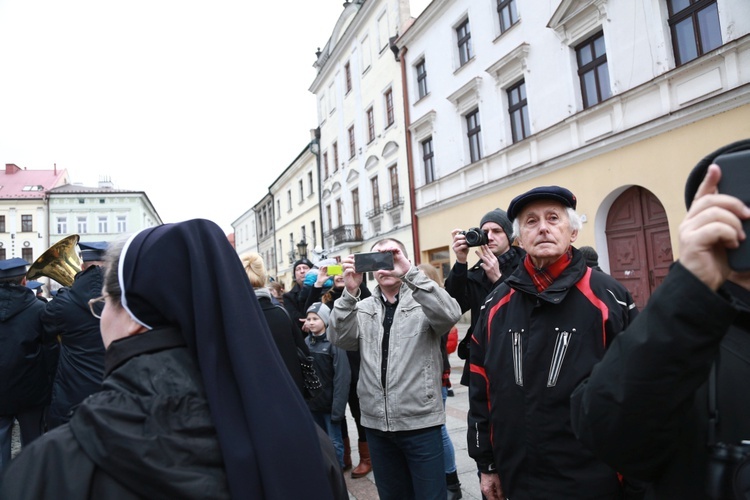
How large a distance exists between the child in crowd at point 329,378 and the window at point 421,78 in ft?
48.1

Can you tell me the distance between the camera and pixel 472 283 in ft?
11.4

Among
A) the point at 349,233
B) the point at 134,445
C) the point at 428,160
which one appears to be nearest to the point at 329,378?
the point at 134,445

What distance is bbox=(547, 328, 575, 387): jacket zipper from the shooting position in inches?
78.5

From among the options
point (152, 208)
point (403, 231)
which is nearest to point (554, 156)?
point (403, 231)

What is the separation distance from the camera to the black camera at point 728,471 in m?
0.87

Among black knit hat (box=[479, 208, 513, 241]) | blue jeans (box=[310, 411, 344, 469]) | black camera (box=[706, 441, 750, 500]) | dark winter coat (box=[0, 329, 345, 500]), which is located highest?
black knit hat (box=[479, 208, 513, 241])

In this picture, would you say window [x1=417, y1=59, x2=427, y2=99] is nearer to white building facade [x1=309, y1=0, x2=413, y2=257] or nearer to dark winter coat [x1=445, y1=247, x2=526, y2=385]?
white building facade [x1=309, y1=0, x2=413, y2=257]

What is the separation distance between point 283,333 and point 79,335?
5.84ft

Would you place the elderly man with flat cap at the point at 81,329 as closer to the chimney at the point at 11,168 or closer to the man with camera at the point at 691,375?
the man with camera at the point at 691,375

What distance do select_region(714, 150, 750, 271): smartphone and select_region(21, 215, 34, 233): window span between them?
56997mm

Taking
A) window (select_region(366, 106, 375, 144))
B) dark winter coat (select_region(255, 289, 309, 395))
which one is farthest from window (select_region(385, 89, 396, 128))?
dark winter coat (select_region(255, 289, 309, 395))

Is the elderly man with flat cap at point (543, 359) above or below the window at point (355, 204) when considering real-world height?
below

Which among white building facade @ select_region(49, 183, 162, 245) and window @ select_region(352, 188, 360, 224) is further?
white building facade @ select_region(49, 183, 162, 245)

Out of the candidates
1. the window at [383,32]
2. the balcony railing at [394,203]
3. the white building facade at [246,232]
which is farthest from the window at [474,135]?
the white building facade at [246,232]
